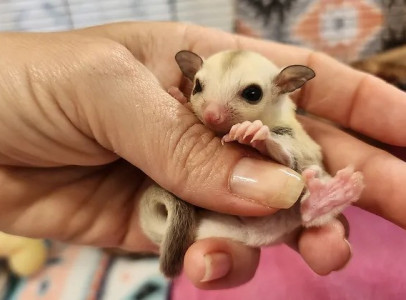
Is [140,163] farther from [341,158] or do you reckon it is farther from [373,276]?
[373,276]

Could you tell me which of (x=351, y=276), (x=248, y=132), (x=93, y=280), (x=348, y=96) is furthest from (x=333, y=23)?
(x=248, y=132)

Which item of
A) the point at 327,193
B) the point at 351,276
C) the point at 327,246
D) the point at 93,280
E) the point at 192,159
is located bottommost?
the point at 93,280

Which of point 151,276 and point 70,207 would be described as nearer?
point 70,207

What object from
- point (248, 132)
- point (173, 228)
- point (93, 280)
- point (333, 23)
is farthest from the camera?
point (333, 23)

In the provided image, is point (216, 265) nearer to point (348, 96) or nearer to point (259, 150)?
point (259, 150)

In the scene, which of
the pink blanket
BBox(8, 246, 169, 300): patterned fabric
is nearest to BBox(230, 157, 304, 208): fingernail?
the pink blanket

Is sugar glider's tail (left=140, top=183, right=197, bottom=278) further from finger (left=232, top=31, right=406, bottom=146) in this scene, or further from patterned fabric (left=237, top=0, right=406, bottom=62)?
patterned fabric (left=237, top=0, right=406, bottom=62)

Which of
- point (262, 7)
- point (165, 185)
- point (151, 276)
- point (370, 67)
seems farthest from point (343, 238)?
point (262, 7)
